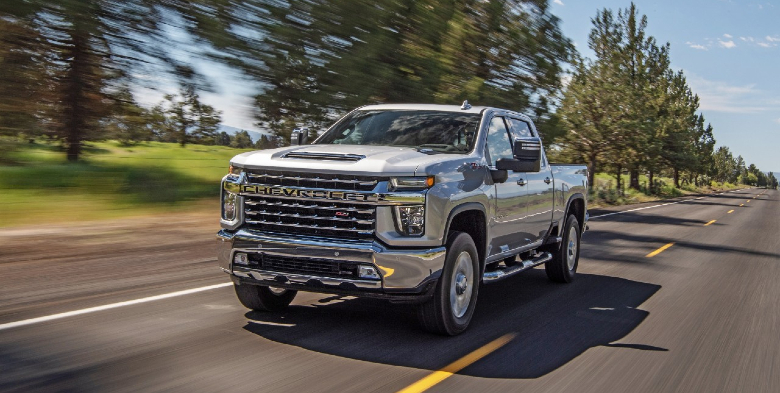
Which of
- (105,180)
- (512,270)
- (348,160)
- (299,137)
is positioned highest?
(299,137)

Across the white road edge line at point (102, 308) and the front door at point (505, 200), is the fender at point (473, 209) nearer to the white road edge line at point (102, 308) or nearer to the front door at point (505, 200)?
the front door at point (505, 200)

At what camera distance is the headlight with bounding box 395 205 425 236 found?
19.1ft

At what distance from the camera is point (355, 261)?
5.72 m

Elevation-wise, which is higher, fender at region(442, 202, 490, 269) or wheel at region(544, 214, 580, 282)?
fender at region(442, 202, 490, 269)

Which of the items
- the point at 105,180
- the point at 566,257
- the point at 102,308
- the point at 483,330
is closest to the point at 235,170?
the point at 102,308

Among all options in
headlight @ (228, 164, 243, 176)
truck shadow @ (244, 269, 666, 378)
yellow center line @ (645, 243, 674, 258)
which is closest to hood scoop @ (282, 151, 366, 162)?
headlight @ (228, 164, 243, 176)

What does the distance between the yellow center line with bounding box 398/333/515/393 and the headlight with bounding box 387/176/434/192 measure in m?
1.34

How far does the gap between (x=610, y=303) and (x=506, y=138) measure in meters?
2.24

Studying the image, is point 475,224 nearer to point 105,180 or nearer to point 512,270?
point 512,270

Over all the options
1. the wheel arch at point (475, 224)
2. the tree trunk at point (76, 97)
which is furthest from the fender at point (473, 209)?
the tree trunk at point (76, 97)

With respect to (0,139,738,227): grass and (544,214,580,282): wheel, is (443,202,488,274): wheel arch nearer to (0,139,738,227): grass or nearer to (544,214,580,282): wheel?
(544,214,580,282): wheel

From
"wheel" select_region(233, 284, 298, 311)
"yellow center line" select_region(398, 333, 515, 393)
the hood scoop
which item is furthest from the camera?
"wheel" select_region(233, 284, 298, 311)

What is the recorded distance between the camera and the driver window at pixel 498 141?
24.5ft

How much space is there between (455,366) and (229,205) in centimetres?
229
